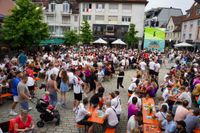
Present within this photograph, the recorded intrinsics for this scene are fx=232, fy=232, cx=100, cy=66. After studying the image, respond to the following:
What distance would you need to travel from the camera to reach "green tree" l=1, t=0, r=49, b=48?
22.4 m

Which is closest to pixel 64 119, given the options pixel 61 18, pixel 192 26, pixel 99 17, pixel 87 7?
pixel 192 26

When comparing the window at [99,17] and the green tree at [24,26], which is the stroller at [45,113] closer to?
the green tree at [24,26]

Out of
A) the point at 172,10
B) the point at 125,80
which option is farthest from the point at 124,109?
the point at 172,10

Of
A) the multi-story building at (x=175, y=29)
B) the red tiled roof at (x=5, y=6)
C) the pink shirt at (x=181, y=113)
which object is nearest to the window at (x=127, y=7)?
the multi-story building at (x=175, y=29)

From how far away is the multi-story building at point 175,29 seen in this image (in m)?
59.2

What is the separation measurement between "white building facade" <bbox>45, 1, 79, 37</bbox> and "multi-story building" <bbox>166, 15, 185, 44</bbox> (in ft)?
81.8

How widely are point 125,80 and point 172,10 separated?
208 feet

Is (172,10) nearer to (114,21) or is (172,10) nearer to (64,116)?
(114,21)

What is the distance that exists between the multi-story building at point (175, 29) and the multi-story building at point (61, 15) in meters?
25.0

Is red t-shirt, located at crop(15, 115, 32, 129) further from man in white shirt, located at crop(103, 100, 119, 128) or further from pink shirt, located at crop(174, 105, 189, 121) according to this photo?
pink shirt, located at crop(174, 105, 189, 121)

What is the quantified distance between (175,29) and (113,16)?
740 inches

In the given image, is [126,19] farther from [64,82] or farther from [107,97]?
[107,97]

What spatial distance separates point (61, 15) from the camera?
56.0m

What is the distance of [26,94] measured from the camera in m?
9.39
